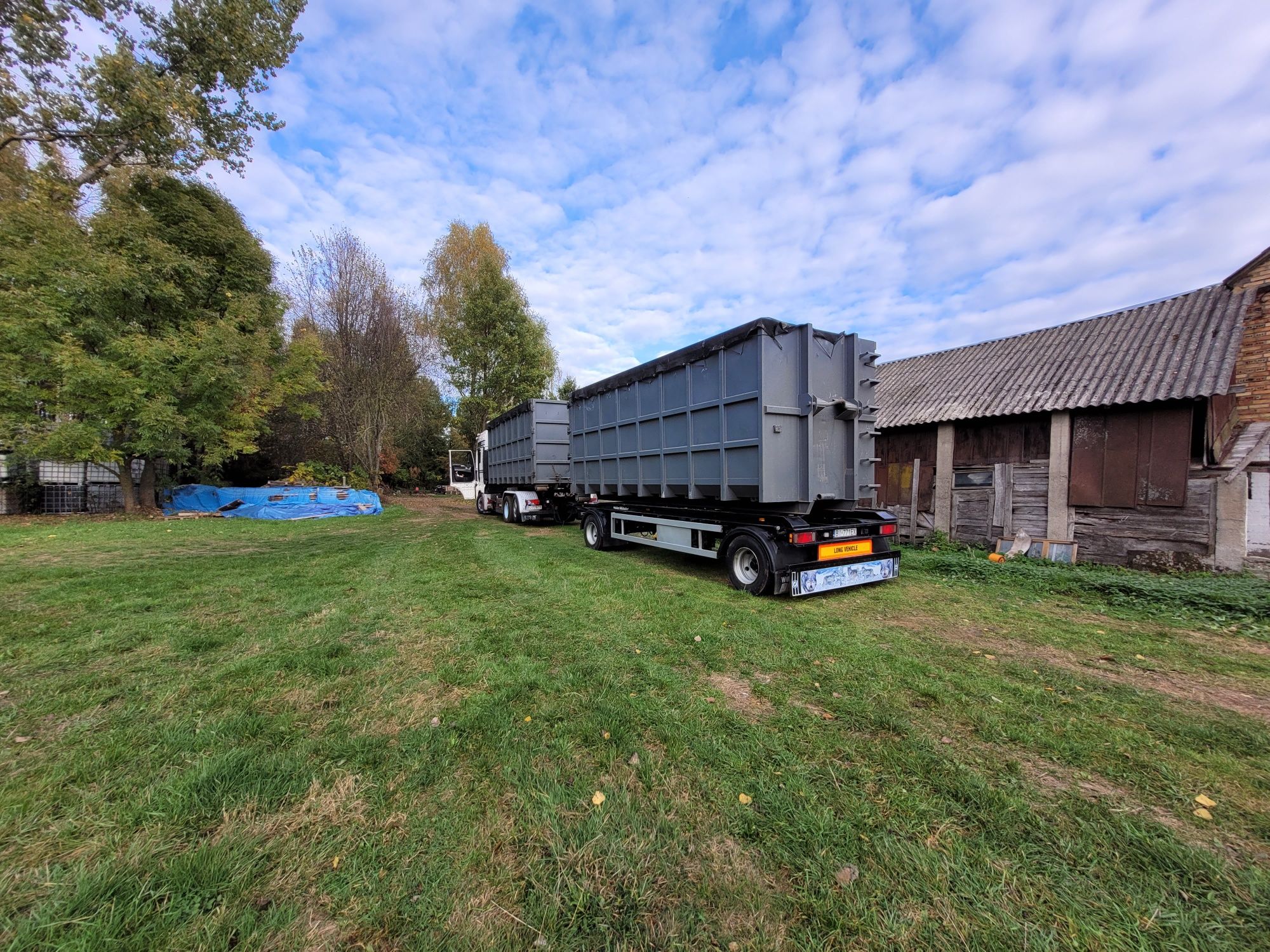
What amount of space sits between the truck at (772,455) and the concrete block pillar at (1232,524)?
5258mm

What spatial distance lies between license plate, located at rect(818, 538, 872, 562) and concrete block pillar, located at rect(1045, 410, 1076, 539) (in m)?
5.10

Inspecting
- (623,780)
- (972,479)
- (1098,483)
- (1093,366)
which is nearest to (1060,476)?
(1098,483)

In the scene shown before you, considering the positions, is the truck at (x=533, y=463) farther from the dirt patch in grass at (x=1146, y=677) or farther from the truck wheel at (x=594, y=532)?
the dirt patch in grass at (x=1146, y=677)

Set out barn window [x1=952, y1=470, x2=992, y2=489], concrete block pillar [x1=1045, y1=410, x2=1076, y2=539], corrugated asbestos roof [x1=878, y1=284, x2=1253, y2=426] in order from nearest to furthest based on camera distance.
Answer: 1. corrugated asbestos roof [x1=878, y1=284, x2=1253, y2=426]
2. concrete block pillar [x1=1045, y1=410, x2=1076, y2=539]
3. barn window [x1=952, y1=470, x2=992, y2=489]

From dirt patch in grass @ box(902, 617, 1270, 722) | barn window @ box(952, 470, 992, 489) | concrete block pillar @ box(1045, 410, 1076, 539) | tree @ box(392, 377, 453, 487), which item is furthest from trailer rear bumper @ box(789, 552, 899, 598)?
tree @ box(392, 377, 453, 487)

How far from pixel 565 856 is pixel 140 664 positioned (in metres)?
3.76

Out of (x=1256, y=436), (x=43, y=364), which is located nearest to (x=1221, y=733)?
(x=1256, y=436)

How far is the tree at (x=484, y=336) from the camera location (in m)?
21.7

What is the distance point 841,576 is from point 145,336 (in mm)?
17782

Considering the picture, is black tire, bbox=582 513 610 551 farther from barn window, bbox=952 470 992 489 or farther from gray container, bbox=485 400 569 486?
barn window, bbox=952 470 992 489

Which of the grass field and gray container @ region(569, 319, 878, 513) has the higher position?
gray container @ region(569, 319, 878, 513)

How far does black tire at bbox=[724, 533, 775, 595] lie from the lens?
5.57 metres

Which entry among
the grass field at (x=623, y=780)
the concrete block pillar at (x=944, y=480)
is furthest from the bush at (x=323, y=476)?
the concrete block pillar at (x=944, y=480)

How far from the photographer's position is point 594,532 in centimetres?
939
